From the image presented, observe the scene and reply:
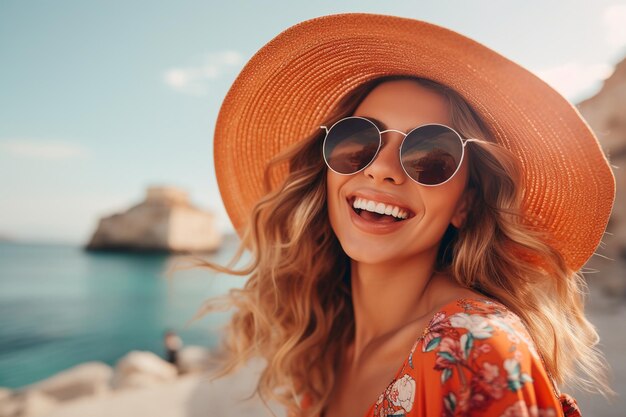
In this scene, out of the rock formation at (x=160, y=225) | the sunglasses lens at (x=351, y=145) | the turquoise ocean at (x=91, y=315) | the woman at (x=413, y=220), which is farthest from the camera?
the rock formation at (x=160, y=225)

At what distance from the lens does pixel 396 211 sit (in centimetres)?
172

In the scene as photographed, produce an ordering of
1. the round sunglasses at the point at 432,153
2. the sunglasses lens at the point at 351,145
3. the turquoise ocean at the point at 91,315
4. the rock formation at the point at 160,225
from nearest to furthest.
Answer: the round sunglasses at the point at 432,153, the sunglasses lens at the point at 351,145, the turquoise ocean at the point at 91,315, the rock formation at the point at 160,225

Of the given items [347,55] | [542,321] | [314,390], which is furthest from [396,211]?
[314,390]

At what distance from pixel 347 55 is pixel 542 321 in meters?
1.34

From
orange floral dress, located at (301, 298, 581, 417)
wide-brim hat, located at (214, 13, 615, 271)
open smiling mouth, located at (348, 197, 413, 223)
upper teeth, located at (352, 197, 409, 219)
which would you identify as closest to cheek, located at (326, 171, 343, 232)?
open smiling mouth, located at (348, 197, 413, 223)

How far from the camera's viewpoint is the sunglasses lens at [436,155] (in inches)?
65.2

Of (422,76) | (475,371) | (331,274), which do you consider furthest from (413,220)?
(331,274)

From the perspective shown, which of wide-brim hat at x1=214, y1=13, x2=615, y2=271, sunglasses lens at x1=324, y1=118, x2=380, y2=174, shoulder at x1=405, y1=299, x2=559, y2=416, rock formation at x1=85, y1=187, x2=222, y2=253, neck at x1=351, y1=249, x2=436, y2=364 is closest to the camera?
shoulder at x1=405, y1=299, x2=559, y2=416

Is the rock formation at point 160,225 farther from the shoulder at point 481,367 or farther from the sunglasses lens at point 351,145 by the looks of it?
the shoulder at point 481,367

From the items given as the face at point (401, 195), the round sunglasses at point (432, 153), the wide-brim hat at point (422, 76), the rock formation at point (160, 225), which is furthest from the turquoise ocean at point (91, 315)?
the rock formation at point (160, 225)

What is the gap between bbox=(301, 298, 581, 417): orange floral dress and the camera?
996mm

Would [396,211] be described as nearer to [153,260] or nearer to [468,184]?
[468,184]

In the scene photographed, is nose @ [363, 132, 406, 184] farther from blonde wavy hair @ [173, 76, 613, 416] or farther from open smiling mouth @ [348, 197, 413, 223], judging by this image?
blonde wavy hair @ [173, 76, 613, 416]

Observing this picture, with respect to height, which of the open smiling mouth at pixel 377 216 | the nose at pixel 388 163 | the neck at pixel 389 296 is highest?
the nose at pixel 388 163
